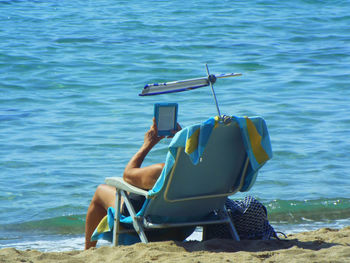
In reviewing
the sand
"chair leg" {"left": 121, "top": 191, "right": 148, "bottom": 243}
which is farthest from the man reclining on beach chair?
the sand

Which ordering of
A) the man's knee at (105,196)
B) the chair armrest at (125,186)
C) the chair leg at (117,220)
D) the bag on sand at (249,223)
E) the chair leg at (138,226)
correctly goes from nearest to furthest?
the chair armrest at (125,186) < the chair leg at (138,226) < the chair leg at (117,220) < the bag on sand at (249,223) < the man's knee at (105,196)

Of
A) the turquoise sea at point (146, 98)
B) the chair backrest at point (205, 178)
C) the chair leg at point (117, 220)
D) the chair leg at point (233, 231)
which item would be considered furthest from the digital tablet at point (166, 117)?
the turquoise sea at point (146, 98)

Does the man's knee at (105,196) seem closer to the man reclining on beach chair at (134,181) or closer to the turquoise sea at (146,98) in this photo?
the man reclining on beach chair at (134,181)

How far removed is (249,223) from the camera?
463cm

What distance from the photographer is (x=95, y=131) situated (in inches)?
374

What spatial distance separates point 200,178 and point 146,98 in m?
7.58

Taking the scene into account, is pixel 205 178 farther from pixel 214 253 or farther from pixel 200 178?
pixel 214 253

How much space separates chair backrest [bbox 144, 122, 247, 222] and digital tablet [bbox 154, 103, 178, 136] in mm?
351

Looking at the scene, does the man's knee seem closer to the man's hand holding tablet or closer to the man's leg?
the man's leg

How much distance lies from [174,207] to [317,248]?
993 mm

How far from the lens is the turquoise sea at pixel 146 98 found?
691 centimetres

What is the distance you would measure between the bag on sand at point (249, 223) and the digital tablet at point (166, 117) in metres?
0.79

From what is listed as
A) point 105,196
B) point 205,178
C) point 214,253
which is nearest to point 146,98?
point 105,196

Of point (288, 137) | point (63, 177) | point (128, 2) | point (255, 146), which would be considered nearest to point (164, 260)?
point (255, 146)
